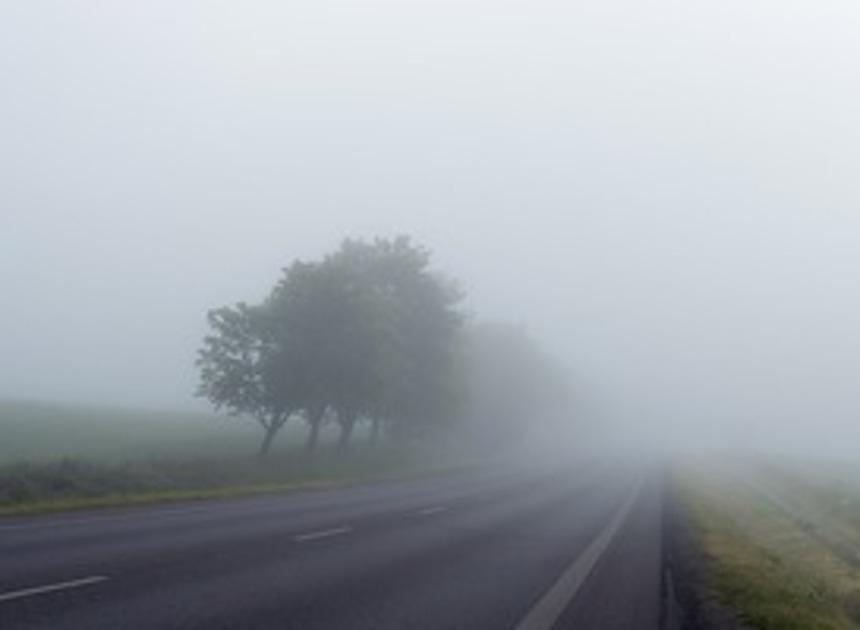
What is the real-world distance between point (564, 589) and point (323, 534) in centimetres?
652

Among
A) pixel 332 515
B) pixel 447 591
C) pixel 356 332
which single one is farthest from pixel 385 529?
pixel 356 332

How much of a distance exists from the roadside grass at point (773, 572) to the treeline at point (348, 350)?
1876cm

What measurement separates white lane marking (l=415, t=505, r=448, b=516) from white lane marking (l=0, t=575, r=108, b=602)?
1791 cm

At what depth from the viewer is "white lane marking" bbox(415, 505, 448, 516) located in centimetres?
3168

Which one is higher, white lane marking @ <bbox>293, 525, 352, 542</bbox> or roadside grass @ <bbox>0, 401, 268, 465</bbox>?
roadside grass @ <bbox>0, 401, 268, 465</bbox>

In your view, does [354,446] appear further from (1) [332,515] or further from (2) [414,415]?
(1) [332,515]

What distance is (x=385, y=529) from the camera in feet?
84.3

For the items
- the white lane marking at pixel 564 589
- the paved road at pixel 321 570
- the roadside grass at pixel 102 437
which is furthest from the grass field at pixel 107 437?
the white lane marking at pixel 564 589

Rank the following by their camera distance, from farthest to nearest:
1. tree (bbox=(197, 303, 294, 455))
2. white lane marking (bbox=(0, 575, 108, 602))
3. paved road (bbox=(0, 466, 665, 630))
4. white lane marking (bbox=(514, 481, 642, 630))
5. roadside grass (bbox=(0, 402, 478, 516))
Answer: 1. tree (bbox=(197, 303, 294, 455))
2. roadside grass (bbox=(0, 402, 478, 516))
3. white lane marking (bbox=(514, 481, 642, 630))
4. paved road (bbox=(0, 466, 665, 630))
5. white lane marking (bbox=(0, 575, 108, 602))

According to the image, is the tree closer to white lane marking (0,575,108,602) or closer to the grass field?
the grass field

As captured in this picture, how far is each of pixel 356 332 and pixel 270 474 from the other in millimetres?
12065

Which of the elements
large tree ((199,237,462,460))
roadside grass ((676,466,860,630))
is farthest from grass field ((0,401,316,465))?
roadside grass ((676,466,860,630))

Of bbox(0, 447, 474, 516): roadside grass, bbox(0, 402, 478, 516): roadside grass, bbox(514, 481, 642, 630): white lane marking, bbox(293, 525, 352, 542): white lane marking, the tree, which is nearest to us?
bbox(514, 481, 642, 630): white lane marking

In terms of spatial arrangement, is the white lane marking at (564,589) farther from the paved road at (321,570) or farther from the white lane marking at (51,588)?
the white lane marking at (51,588)
